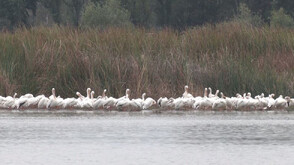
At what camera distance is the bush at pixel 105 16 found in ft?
201

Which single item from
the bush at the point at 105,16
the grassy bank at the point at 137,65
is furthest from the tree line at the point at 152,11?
the grassy bank at the point at 137,65

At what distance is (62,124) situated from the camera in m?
27.0

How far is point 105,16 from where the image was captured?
62531 mm

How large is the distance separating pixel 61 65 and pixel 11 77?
188cm

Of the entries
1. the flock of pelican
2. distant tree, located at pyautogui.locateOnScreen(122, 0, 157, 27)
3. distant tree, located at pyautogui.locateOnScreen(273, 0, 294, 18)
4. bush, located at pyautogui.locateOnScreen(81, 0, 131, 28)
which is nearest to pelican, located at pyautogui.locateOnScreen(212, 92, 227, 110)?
the flock of pelican

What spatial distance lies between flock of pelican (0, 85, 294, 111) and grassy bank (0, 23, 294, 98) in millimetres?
1524

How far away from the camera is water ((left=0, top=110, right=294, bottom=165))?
19.3m

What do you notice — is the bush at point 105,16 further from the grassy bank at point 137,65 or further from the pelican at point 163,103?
the pelican at point 163,103

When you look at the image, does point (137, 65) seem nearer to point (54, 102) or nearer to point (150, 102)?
point (150, 102)

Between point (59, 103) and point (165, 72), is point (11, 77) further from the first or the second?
point (165, 72)

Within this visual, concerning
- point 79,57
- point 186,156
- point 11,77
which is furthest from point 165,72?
point 186,156

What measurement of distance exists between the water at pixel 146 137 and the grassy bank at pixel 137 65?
2.27 m

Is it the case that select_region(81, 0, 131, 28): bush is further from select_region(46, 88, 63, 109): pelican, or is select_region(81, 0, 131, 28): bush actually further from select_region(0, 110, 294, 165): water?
select_region(0, 110, 294, 165): water

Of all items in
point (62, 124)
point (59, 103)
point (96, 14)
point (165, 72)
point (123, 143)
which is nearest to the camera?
point (123, 143)
